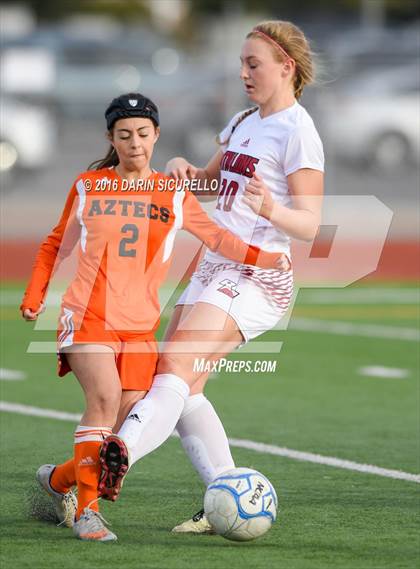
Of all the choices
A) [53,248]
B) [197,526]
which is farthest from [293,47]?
[197,526]

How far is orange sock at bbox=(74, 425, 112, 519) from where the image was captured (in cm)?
545

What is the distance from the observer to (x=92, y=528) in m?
5.41

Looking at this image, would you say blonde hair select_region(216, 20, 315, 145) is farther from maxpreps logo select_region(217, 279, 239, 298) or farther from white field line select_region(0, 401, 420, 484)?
white field line select_region(0, 401, 420, 484)

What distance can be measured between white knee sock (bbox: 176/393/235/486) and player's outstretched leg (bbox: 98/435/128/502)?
19.7 inches

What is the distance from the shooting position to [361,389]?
9586 millimetres

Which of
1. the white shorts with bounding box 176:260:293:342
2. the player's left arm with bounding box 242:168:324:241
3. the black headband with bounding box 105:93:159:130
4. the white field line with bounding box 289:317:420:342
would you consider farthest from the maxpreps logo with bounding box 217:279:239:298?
the white field line with bounding box 289:317:420:342

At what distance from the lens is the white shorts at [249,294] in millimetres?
5574

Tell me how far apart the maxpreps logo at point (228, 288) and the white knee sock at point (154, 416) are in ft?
1.34

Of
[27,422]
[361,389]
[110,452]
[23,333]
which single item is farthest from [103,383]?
[23,333]

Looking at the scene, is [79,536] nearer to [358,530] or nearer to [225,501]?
[225,501]

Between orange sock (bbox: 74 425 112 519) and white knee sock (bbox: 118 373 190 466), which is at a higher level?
white knee sock (bbox: 118 373 190 466)

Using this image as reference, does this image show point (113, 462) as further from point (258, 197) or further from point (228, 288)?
point (258, 197)

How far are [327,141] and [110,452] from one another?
13.6 meters

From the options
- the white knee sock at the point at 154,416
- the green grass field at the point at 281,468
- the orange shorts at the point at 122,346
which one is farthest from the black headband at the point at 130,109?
the green grass field at the point at 281,468
